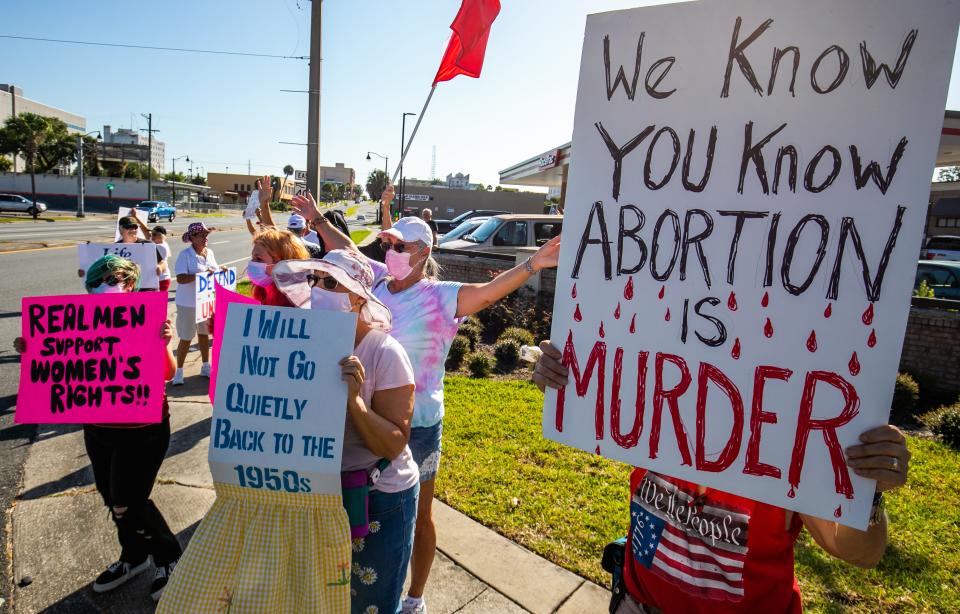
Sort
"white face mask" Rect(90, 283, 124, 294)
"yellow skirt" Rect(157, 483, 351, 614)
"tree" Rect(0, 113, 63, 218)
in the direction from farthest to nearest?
"tree" Rect(0, 113, 63, 218) → "white face mask" Rect(90, 283, 124, 294) → "yellow skirt" Rect(157, 483, 351, 614)

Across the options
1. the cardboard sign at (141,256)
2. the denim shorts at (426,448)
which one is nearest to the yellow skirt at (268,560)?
the denim shorts at (426,448)

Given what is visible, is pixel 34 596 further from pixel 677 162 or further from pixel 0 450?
pixel 677 162

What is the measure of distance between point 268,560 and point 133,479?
4.91 feet

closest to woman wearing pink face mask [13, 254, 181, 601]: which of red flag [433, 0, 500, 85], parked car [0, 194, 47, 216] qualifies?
red flag [433, 0, 500, 85]

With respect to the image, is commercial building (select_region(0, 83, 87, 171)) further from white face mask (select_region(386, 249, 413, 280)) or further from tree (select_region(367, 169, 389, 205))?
white face mask (select_region(386, 249, 413, 280))

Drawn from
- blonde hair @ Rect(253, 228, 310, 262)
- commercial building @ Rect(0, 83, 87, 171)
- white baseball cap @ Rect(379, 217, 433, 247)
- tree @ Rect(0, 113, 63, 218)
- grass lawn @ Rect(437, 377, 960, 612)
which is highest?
commercial building @ Rect(0, 83, 87, 171)

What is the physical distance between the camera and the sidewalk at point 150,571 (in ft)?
9.87

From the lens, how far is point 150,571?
3.26 meters

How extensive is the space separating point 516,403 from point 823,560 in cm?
322

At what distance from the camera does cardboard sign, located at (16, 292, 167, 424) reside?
2799 millimetres

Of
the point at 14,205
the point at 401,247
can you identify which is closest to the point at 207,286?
the point at 401,247

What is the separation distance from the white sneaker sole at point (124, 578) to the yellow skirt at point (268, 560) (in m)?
1.70

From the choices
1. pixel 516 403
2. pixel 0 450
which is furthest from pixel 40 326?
pixel 516 403

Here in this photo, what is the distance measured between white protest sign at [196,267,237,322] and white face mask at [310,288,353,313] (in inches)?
192
